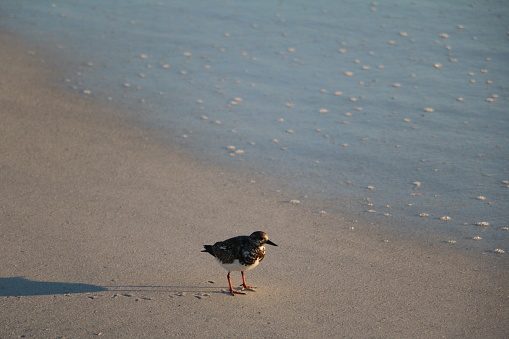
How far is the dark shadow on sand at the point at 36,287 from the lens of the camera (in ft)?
15.0

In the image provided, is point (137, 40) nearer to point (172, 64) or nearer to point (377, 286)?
point (172, 64)

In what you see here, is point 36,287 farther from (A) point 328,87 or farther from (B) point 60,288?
(A) point 328,87

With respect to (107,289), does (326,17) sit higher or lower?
higher

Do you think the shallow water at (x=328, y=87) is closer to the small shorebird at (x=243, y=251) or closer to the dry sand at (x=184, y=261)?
the dry sand at (x=184, y=261)

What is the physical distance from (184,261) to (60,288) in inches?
40.8

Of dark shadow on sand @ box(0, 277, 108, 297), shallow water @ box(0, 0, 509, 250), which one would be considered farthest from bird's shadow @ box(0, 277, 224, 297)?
shallow water @ box(0, 0, 509, 250)

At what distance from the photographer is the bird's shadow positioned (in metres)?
4.58

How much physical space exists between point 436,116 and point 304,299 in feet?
15.2

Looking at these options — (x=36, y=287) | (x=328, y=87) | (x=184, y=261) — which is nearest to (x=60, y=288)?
(x=36, y=287)

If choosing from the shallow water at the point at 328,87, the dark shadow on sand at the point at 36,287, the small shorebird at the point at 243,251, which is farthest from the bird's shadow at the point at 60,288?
the shallow water at the point at 328,87

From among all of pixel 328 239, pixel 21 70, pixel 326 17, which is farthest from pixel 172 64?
pixel 328 239

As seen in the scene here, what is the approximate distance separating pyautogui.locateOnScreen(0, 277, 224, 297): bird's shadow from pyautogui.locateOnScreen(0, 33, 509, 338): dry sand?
14 millimetres

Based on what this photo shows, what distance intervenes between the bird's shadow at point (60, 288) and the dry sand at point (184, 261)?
14mm

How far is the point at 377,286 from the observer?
194 inches
